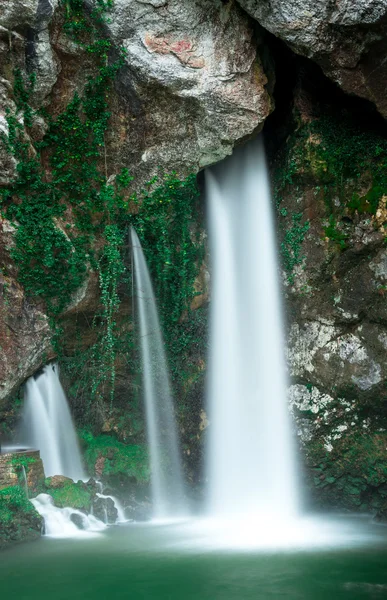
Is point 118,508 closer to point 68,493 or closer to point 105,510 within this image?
point 105,510

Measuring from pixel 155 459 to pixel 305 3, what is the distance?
346 inches

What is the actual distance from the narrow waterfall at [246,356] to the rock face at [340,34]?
2.70 m

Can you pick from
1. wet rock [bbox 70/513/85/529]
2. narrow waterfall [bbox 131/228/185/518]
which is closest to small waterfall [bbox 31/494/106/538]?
wet rock [bbox 70/513/85/529]

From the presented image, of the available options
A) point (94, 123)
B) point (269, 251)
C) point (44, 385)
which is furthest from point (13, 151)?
A: point (269, 251)

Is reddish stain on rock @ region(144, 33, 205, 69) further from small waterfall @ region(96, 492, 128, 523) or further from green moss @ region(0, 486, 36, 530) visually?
small waterfall @ region(96, 492, 128, 523)

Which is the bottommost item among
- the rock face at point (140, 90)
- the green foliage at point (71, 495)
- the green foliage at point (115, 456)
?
the green foliage at point (71, 495)

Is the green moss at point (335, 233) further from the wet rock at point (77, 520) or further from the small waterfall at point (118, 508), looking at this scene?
the wet rock at point (77, 520)

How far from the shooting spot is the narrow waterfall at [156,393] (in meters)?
11.4

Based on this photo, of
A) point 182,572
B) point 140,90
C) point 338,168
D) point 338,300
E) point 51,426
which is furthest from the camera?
point 51,426

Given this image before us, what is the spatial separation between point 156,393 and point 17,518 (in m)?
3.87

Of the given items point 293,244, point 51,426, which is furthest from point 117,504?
point 293,244

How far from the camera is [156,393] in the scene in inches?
468

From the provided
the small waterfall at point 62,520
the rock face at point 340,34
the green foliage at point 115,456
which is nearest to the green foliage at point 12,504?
the small waterfall at point 62,520

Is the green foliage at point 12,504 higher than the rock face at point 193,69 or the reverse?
the reverse
